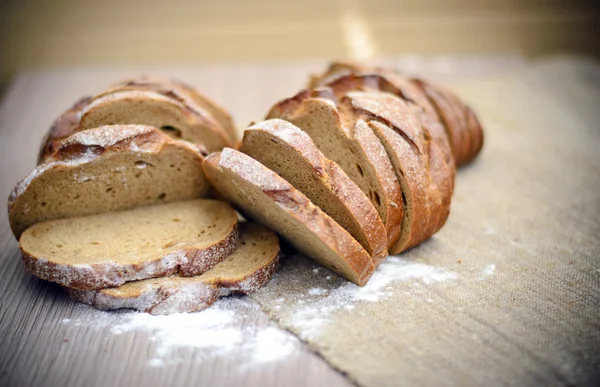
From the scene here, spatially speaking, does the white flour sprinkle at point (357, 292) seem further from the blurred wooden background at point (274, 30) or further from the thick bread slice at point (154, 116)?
the blurred wooden background at point (274, 30)

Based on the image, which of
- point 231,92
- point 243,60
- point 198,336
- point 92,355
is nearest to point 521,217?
point 198,336

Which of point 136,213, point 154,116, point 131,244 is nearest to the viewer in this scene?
point 131,244

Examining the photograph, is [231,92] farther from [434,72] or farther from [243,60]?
[434,72]

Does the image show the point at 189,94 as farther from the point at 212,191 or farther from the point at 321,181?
the point at 321,181

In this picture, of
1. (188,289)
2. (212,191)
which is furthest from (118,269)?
(212,191)

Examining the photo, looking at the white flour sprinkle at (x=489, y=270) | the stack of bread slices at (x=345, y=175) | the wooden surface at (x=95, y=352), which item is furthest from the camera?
the white flour sprinkle at (x=489, y=270)

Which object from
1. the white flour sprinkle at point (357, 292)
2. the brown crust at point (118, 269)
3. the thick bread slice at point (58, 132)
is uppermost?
the thick bread slice at point (58, 132)

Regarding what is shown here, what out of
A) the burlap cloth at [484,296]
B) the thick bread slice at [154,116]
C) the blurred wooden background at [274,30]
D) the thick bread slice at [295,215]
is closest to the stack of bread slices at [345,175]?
the thick bread slice at [295,215]
